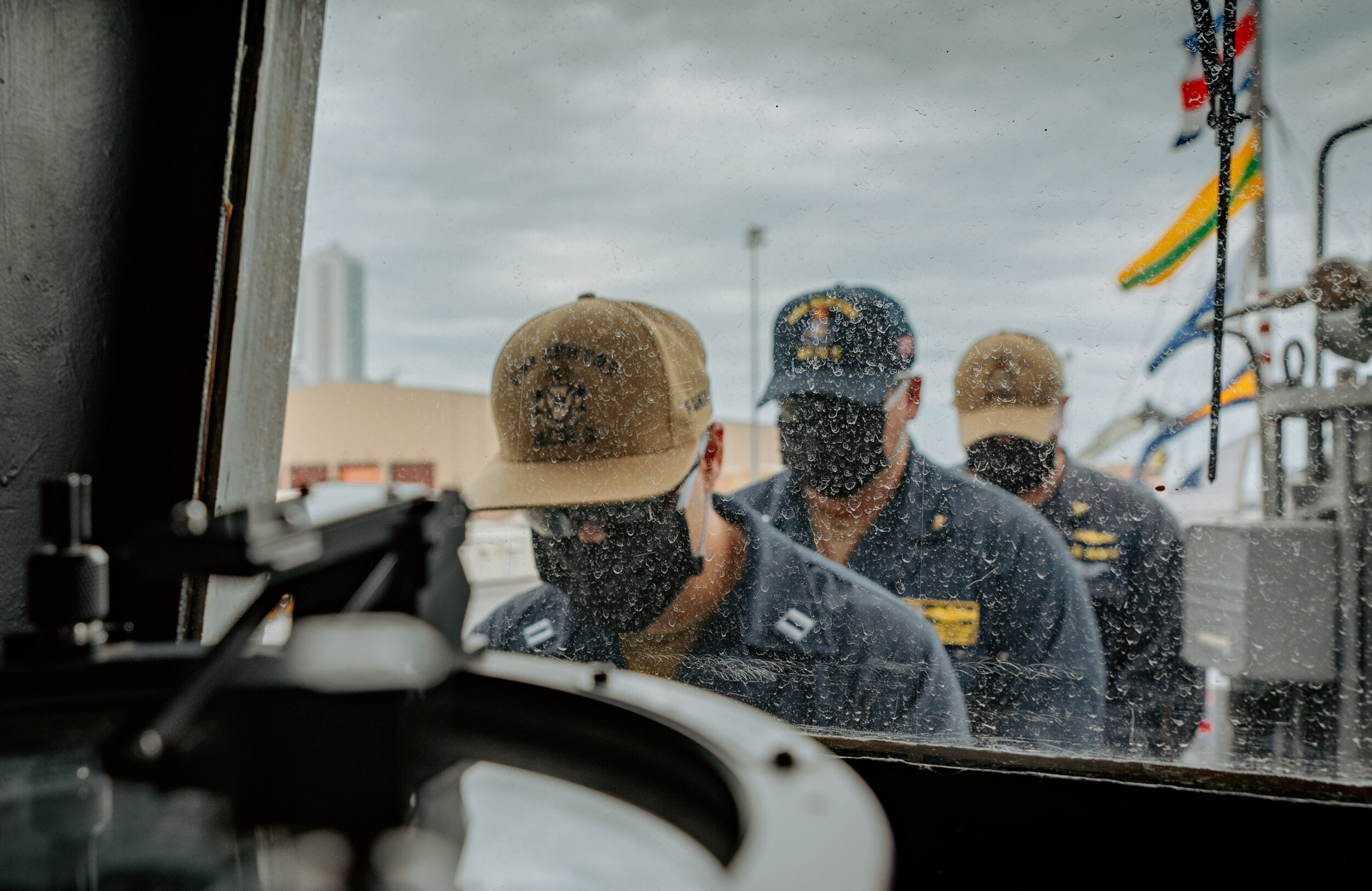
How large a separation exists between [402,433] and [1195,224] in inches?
40.7

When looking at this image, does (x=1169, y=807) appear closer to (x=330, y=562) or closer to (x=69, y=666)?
(x=330, y=562)

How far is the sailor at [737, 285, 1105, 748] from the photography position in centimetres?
104

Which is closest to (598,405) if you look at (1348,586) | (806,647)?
(806,647)

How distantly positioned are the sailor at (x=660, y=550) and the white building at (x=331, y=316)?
0.26 metres

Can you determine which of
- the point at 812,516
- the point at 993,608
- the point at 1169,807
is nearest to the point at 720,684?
the point at 812,516

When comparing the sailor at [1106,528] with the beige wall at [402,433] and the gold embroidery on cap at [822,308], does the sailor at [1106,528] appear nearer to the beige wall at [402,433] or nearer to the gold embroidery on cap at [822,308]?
the gold embroidery on cap at [822,308]

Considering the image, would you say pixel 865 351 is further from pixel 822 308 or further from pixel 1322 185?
pixel 1322 185

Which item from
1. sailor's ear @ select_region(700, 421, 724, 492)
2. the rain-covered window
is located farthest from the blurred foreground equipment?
sailor's ear @ select_region(700, 421, 724, 492)

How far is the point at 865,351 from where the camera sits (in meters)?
1.11

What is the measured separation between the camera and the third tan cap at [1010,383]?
95 centimetres

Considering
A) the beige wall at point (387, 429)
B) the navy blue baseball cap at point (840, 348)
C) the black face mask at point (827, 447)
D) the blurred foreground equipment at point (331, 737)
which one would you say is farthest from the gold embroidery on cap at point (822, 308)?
the blurred foreground equipment at point (331, 737)

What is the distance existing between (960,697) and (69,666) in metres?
0.91

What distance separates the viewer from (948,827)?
951 millimetres

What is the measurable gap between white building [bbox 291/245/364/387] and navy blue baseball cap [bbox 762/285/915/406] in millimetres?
611
